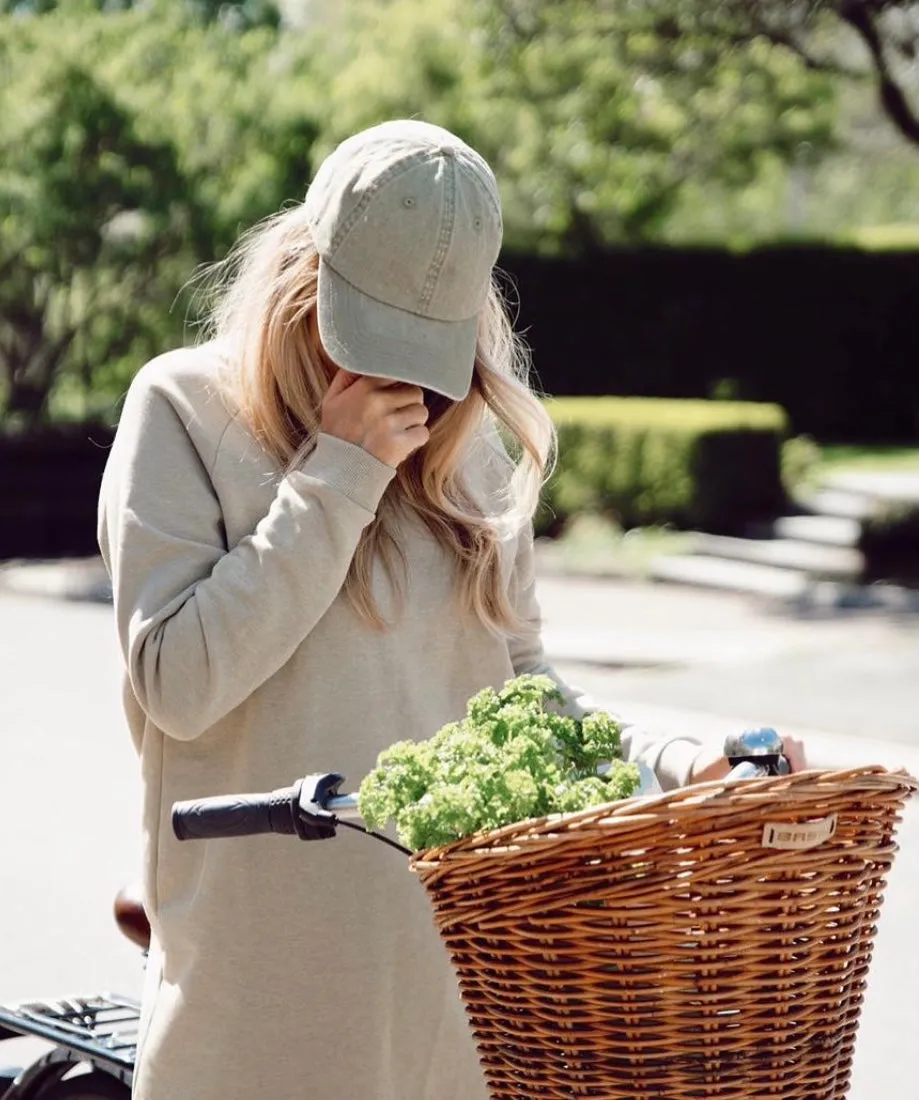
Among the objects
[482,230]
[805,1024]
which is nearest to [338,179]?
[482,230]

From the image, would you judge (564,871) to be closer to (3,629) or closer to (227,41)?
(3,629)

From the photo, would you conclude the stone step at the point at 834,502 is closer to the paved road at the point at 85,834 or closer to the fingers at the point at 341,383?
the paved road at the point at 85,834

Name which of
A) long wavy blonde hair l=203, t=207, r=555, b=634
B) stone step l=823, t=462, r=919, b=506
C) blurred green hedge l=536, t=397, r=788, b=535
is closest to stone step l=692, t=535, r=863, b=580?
blurred green hedge l=536, t=397, r=788, b=535

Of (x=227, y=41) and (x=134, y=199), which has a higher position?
(x=227, y=41)

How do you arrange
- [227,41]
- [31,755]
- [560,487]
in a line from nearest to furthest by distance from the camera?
[31,755] → [560,487] → [227,41]

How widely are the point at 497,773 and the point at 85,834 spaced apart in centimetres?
621

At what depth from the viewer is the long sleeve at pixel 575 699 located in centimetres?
220

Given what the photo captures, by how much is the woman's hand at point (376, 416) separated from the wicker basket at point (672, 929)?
564 millimetres

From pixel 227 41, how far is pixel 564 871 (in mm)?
20849

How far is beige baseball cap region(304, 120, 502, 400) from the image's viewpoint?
6.75 feet

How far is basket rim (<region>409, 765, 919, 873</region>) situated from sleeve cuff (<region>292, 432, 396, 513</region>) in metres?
A: 0.54

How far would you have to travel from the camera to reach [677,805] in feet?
5.33

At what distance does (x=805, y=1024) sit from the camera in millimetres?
1755

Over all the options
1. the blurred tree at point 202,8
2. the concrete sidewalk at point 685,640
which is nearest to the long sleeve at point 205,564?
the concrete sidewalk at point 685,640
